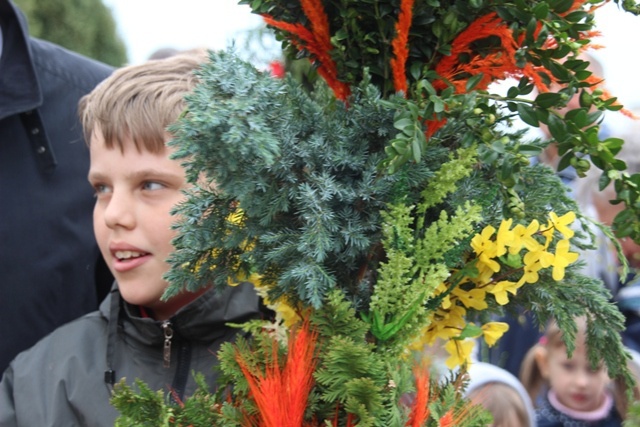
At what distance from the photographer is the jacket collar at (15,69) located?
2.05m

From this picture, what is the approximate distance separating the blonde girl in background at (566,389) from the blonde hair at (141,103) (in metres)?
1.24

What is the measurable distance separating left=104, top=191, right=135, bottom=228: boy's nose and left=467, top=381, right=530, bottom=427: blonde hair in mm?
1096

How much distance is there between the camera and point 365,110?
4.01 feet

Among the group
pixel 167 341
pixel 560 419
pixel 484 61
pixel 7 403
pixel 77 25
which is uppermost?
pixel 484 61

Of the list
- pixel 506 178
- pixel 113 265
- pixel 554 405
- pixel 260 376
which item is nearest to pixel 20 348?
pixel 113 265

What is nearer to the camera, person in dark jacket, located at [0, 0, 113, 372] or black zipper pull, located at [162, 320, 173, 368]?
black zipper pull, located at [162, 320, 173, 368]

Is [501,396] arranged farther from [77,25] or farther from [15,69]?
[77,25]

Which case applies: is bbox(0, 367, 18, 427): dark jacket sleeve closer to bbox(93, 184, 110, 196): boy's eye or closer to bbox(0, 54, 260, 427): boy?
bbox(0, 54, 260, 427): boy

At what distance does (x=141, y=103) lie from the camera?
1.70m

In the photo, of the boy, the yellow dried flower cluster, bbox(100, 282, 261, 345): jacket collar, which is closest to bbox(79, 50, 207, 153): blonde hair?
the boy

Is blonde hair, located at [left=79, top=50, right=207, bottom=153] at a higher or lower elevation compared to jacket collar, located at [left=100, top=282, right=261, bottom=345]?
higher

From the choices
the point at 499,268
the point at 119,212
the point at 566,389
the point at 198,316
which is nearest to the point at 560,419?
the point at 566,389

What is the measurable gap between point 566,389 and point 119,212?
1481mm

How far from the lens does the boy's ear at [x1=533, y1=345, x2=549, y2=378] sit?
8.36 ft
